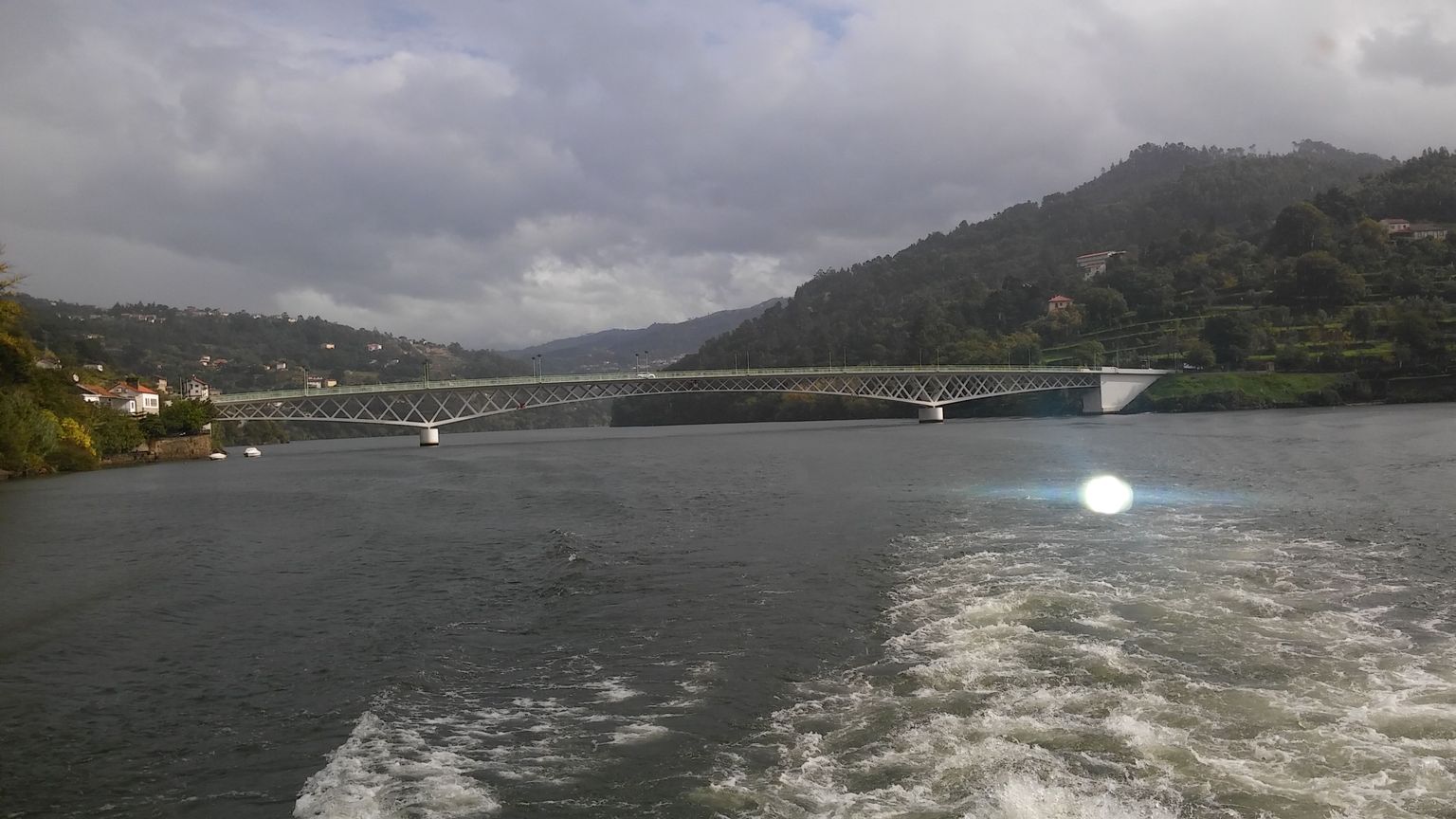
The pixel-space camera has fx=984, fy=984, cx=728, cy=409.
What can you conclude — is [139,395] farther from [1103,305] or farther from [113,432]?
[1103,305]

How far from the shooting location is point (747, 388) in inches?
5325

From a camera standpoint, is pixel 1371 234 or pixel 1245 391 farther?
pixel 1371 234

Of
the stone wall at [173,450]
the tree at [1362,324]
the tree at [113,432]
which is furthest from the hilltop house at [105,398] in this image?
the tree at [1362,324]

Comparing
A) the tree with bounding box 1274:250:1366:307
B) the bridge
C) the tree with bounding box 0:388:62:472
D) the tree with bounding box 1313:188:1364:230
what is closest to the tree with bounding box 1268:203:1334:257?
the tree with bounding box 1313:188:1364:230

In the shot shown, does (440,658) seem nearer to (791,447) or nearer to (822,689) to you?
(822,689)

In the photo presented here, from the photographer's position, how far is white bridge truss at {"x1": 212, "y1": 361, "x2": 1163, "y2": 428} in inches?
4806

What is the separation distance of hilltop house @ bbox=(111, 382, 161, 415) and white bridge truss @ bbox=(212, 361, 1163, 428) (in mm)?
11741

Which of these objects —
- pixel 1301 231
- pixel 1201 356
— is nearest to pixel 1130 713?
pixel 1201 356

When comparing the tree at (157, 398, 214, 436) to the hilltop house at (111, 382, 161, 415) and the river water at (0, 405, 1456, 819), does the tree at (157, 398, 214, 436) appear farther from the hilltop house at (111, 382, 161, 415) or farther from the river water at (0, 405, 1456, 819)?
the river water at (0, 405, 1456, 819)

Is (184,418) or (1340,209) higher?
(1340,209)

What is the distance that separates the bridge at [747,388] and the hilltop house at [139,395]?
9951mm

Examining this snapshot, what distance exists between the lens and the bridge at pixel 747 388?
12244cm

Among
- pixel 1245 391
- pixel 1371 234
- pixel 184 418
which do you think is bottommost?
pixel 1245 391

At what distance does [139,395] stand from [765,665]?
5294 inches
